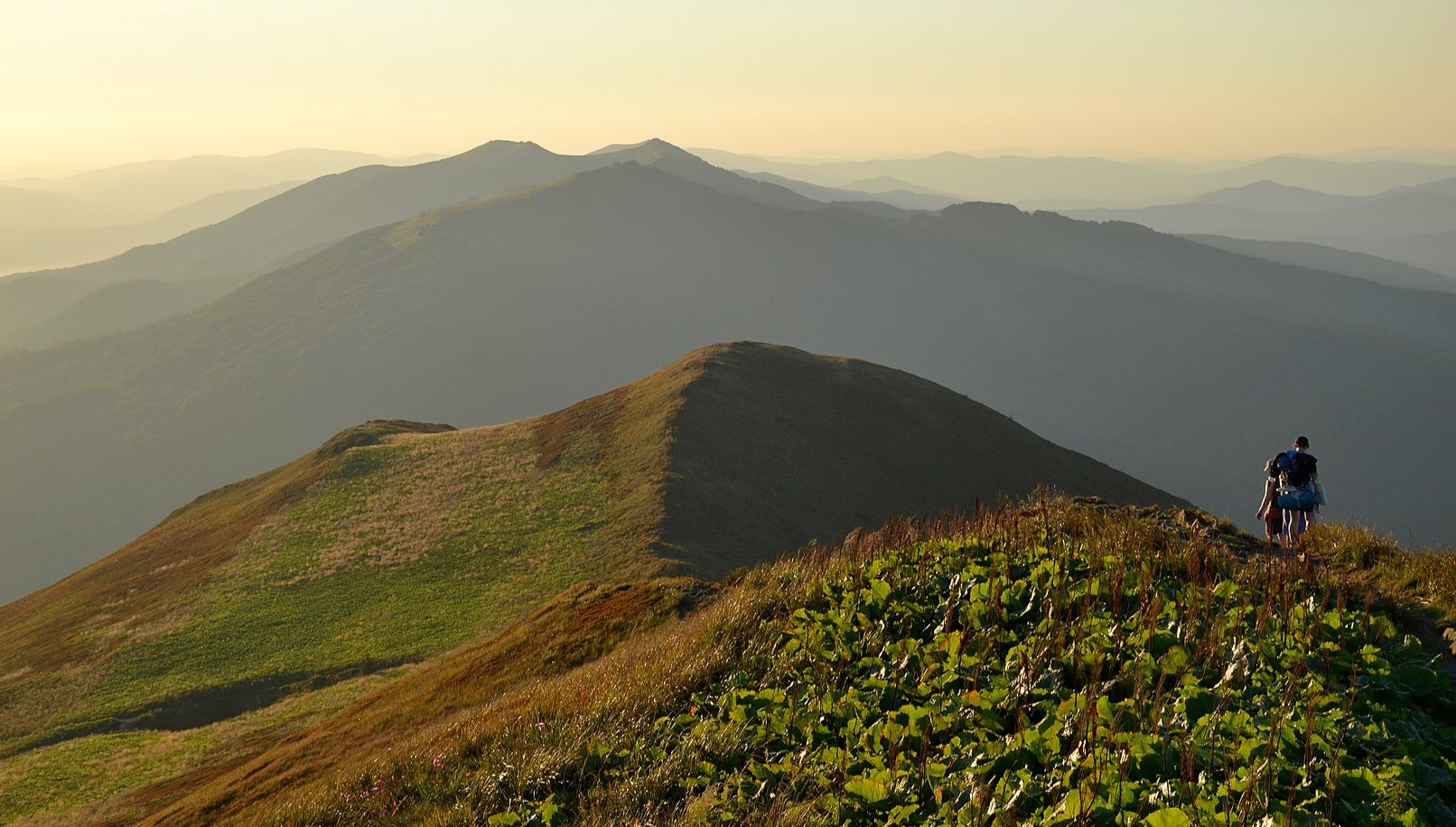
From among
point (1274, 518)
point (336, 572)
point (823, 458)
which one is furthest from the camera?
point (823, 458)

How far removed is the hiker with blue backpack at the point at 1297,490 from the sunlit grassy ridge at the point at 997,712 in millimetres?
4366

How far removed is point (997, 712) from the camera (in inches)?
330

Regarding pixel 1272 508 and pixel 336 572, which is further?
pixel 336 572

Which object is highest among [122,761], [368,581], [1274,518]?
[1274,518]

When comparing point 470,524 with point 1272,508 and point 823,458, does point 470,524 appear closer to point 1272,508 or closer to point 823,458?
point 823,458

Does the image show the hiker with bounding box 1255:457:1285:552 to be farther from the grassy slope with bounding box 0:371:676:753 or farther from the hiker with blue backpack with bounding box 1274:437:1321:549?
the grassy slope with bounding box 0:371:676:753

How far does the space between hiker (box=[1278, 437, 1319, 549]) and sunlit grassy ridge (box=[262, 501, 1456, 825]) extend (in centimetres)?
436

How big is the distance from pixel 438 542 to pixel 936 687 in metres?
51.4

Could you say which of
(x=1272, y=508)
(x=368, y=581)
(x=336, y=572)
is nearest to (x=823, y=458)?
(x=368, y=581)

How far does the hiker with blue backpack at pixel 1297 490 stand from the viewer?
17.1m

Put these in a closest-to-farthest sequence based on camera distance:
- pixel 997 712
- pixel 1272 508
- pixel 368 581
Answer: pixel 997 712
pixel 1272 508
pixel 368 581

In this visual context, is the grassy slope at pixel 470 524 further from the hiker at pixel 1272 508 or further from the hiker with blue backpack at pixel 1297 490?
the hiker with blue backpack at pixel 1297 490

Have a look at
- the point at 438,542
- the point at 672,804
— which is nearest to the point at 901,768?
the point at 672,804

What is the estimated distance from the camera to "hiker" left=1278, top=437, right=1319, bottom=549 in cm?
1716
